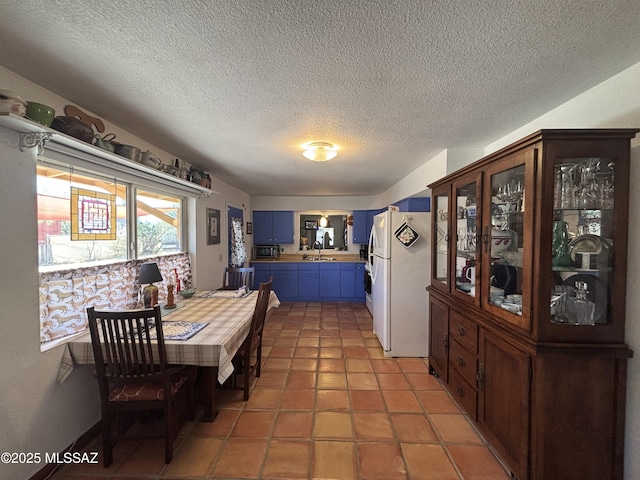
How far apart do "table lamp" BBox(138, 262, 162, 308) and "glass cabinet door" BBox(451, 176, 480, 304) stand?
248 cm

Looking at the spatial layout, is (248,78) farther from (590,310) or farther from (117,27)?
(590,310)

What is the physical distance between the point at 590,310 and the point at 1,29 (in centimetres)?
301

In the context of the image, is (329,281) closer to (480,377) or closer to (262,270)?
(262,270)

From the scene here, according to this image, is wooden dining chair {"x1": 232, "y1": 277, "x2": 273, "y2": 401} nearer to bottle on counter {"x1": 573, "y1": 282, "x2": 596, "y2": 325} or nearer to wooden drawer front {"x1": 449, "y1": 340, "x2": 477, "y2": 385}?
wooden drawer front {"x1": 449, "y1": 340, "x2": 477, "y2": 385}

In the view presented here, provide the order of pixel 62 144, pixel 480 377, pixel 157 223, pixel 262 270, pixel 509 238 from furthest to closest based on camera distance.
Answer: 1. pixel 262 270
2. pixel 157 223
3. pixel 480 377
4. pixel 509 238
5. pixel 62 144

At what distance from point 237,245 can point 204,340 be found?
3035mm

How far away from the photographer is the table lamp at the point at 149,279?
2.17 m

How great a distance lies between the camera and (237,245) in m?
4.66

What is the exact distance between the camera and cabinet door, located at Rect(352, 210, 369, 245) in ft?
19.0

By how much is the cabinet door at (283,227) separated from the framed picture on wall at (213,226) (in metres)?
1.93

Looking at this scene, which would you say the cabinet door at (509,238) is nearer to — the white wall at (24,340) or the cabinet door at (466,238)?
the cabinet door at (466,238)

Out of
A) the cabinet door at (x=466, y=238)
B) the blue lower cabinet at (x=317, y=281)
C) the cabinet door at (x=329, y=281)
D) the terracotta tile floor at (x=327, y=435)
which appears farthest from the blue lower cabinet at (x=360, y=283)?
the cabinet door at (x=466, y=238)

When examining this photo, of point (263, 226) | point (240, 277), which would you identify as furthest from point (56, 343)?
point (263, 226)

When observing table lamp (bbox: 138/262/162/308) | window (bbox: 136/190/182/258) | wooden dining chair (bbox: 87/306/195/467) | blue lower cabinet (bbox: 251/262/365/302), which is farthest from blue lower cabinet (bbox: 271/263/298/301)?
wooden dining chair (bbox: 87/306/195/467)
